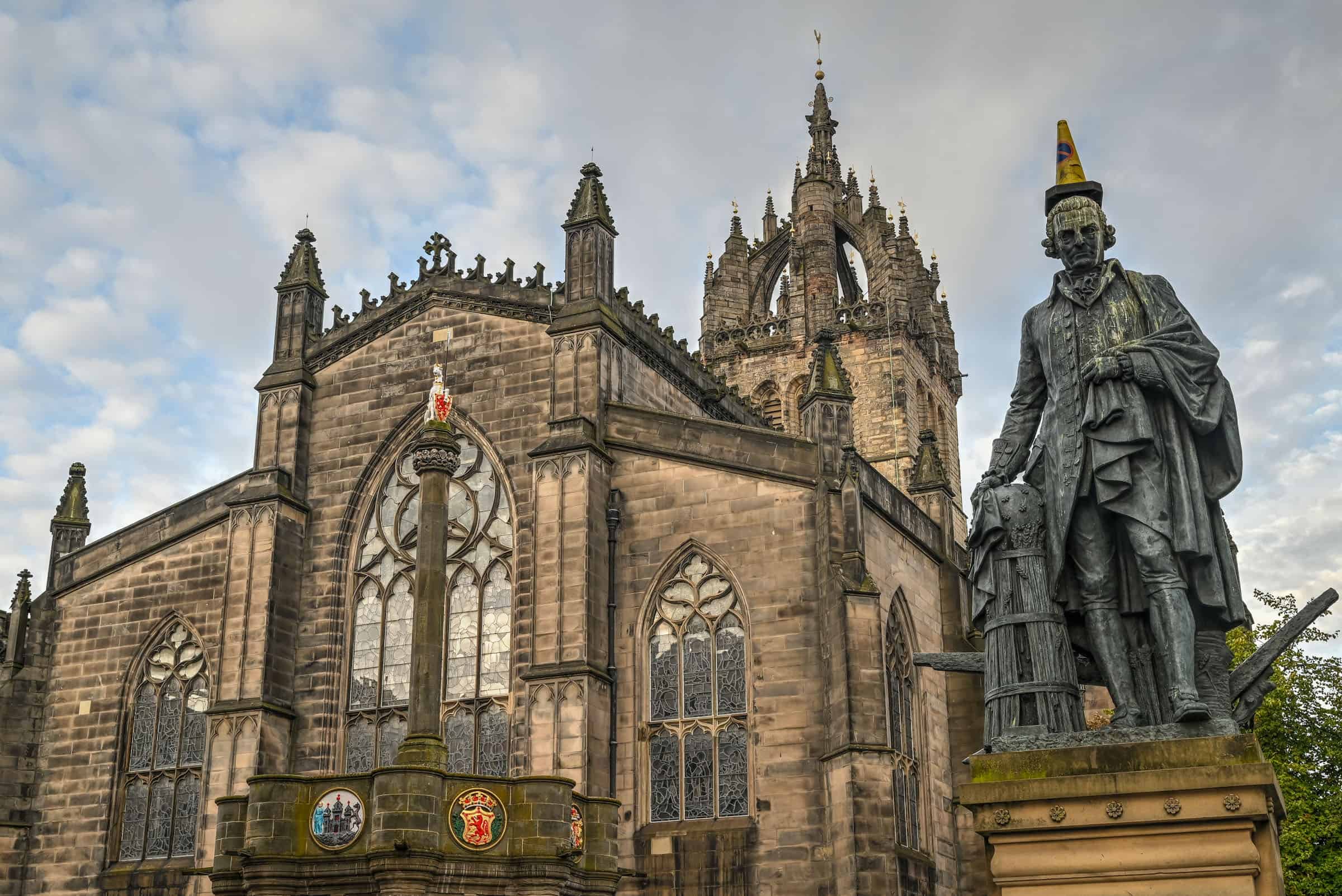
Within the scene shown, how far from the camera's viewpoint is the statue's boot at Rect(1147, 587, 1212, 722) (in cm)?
509

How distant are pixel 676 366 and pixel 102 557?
1165 centimetres

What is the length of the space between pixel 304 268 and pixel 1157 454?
79.4ft

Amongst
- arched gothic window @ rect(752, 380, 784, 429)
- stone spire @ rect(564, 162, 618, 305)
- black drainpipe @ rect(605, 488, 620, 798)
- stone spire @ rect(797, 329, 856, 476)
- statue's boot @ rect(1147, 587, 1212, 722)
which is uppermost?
arched gothic window @ rect(752, 380, 784, 429)

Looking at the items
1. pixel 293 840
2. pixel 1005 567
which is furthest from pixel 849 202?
pixel 1005 567

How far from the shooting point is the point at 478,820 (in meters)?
16.4

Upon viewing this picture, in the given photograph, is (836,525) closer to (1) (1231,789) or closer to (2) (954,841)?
(2) (954,841)

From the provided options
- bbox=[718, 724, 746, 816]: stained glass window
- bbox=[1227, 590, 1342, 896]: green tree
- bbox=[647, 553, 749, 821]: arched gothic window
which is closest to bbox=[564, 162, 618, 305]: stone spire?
bbox=[647, 553, 749, 821]: arched gothic window

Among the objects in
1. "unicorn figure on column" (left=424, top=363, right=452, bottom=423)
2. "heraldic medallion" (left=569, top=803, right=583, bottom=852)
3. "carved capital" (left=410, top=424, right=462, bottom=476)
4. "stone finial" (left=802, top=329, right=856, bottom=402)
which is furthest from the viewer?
"stone finial" (left=802, top=329, right=856, bottom=402)

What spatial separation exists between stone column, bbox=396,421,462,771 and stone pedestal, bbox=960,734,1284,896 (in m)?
11.9

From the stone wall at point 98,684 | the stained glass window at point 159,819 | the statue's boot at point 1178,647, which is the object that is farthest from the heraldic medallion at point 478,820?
the statue's boot at point 1178,647

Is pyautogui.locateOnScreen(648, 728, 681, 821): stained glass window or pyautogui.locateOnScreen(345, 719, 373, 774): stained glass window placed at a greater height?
pyautogui.locateOnScreen(345, 719, 373, 774): stained glass window

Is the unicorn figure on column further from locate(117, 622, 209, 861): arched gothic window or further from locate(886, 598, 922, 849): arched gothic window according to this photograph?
locate(117, 622, 209, 861): arched gothic window

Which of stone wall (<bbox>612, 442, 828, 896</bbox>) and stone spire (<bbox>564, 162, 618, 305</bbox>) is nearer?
stone wall (<bbox>612, 442, 828, 896</bbox>)

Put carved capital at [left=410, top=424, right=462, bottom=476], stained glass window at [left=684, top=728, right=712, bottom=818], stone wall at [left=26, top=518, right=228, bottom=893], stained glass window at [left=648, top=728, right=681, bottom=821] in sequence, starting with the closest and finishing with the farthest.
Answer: carved capital at [left=410, top=424, right=462, bottom=476] < stained glass window at [left=684, top=728, right=712, bottom=818] < stained glass window at [left=648, top=728, right=681, bottom=821] < stone wall at [left=26, top=518, right=228, bottom=893]
